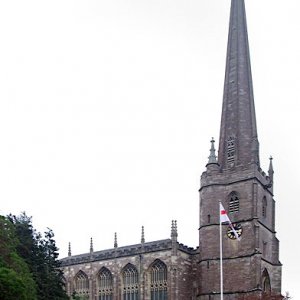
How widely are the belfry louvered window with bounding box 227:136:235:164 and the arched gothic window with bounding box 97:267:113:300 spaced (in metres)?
18.9

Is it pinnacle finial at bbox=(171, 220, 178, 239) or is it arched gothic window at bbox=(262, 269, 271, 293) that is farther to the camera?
pinnacle finial at bbox=(171, 220, 178, 239)

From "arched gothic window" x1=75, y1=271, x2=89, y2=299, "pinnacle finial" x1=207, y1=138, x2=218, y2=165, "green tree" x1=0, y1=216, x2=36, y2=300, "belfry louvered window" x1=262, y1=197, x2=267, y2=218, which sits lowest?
"arched gothic window" x1=75, y1=271, x2=89, y2=299

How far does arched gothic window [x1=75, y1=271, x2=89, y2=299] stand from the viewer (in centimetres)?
6341

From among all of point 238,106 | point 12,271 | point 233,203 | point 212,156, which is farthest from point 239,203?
point 12,271

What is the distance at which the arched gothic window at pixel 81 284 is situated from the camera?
2496 inches

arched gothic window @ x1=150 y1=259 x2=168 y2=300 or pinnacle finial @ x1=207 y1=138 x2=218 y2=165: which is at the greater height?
pinnacle finial @ x1=207 y1=138 x2=218 y2=165

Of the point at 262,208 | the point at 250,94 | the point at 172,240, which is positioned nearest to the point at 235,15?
the point at 250,94

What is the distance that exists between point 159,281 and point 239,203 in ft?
39.0

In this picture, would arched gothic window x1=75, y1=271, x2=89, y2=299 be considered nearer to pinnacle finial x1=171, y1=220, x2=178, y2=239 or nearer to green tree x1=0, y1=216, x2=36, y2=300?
pinnacle finial x1=171, y1=220, x2=178, y2=239

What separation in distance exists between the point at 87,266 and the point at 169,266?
13.2 meters

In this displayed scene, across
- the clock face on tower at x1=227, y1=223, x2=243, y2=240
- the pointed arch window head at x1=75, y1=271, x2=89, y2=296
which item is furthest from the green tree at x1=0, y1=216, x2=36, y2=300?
the pointed arch window head at x1=75, y1=271, x2=89, y2=296

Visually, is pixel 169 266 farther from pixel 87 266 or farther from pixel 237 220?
pixel 87 266

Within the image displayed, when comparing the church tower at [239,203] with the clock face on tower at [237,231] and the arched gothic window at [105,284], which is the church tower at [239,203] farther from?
the arched gothic window at [105,284]

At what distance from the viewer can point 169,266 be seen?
54125mm
